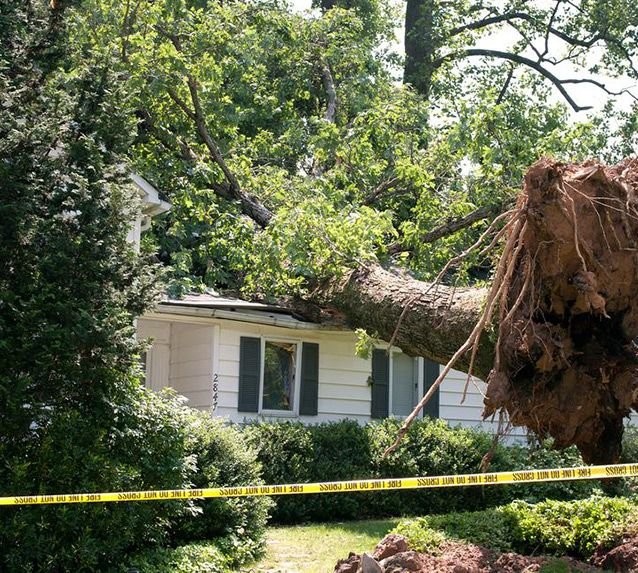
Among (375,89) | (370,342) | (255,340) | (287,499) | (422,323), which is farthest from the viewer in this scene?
(375,89)

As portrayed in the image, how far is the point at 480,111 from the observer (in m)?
13.8

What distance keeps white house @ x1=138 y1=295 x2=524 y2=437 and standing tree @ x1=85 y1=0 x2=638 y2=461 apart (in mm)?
577

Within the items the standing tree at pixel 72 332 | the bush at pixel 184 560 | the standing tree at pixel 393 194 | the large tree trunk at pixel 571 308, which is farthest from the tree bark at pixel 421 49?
the large tree trunk at pixel 571 308

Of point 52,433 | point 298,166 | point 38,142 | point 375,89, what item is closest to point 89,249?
point 38,142

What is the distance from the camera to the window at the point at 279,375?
583 inches

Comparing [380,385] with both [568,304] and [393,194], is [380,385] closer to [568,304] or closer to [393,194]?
[393,194]

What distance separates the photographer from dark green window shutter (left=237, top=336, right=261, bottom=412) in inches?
579

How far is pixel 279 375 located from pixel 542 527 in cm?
718

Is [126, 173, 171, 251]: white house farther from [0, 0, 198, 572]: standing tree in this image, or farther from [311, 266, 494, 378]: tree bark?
[0, 0, 198, 572]: standing tree

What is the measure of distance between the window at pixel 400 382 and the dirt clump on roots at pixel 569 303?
898 centimetres

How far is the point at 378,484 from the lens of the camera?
6.83 m

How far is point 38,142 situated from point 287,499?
5656 millimetres

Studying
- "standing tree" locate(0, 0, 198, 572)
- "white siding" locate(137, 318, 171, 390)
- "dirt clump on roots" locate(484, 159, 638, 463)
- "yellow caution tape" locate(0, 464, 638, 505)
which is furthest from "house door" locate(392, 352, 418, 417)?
"dirt clump on roots" locate(484, 159, 638, 463)

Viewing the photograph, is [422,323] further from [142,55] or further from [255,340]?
[142,55]
